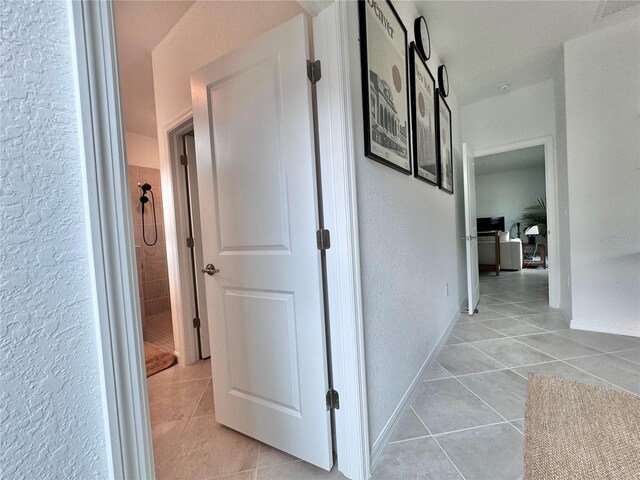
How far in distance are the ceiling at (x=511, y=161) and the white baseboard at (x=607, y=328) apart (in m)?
3.56

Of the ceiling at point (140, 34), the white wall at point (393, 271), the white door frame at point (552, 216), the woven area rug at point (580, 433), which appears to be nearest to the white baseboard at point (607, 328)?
the white door frame at point (552, 216)

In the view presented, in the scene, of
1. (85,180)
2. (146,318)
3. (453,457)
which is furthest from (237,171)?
(146,318)

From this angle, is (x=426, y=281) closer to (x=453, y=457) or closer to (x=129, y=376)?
(x=453, y=457)

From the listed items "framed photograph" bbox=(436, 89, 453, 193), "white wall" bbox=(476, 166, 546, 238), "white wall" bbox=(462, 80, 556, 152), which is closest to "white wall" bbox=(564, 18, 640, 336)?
"white wall" bbox=(462, 80, 556, 152)

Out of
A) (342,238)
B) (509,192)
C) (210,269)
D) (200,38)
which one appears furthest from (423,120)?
(509,192)

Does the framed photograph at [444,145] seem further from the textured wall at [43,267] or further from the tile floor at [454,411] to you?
the textured wall at [43,267]

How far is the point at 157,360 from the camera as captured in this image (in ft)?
7.79

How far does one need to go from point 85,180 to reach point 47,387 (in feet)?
0.98

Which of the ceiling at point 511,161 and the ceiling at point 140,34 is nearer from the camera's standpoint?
the ceiling at point 140,34

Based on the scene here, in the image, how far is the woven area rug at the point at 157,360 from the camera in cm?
225

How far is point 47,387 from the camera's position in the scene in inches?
15.5

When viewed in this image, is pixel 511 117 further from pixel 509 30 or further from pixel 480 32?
pixel 480 32

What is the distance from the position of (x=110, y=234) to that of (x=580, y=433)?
195 centimetres

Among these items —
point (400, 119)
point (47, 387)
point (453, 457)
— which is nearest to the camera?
point (47, 387)
